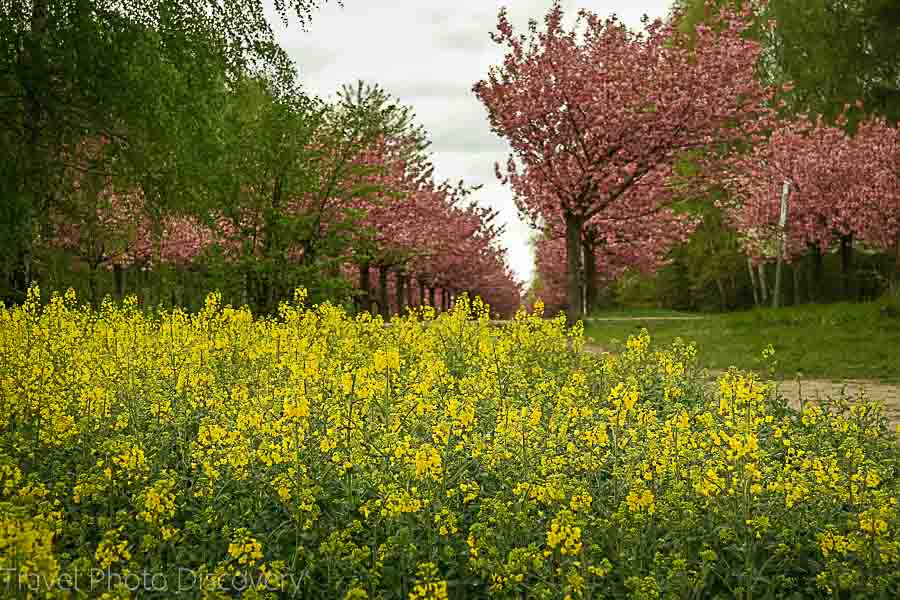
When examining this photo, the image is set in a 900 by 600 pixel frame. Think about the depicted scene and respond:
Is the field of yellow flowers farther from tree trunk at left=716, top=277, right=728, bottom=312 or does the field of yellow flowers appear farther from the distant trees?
tree trunk at left=716, top=277, right=728, bottom=312

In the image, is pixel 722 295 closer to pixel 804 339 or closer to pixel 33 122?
pixel 804 339

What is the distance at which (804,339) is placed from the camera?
12.1 metres

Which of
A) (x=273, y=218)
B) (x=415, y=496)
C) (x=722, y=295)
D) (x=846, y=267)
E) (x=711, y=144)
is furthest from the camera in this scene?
(x=722, y=295)

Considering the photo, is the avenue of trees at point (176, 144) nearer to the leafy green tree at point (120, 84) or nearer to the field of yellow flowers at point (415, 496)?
the leafy green tree at point (120, 84)

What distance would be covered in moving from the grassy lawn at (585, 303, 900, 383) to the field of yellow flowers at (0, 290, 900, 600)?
2892 millimetres

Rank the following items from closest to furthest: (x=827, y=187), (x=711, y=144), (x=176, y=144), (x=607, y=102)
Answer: (x=176, y=144) → (x=607, y=102) → (x=711, y=144) → (x=827, y=187)

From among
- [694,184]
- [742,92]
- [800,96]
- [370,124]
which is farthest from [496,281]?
[370,124]

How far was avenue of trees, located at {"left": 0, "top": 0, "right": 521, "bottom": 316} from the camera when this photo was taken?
710cm

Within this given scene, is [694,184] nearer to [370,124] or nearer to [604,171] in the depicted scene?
[604,171]

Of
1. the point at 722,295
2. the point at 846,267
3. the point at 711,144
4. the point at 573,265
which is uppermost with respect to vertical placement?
the point at 711,144

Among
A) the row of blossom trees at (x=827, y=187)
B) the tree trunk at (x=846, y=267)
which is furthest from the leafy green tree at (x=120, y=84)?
the tree trunk at (x=846, y=267)

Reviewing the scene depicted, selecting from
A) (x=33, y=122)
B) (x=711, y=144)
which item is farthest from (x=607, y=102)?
(x=33, y=122)

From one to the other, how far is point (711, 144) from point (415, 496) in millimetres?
17641

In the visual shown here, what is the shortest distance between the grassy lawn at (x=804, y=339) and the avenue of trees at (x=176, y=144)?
5.30m
